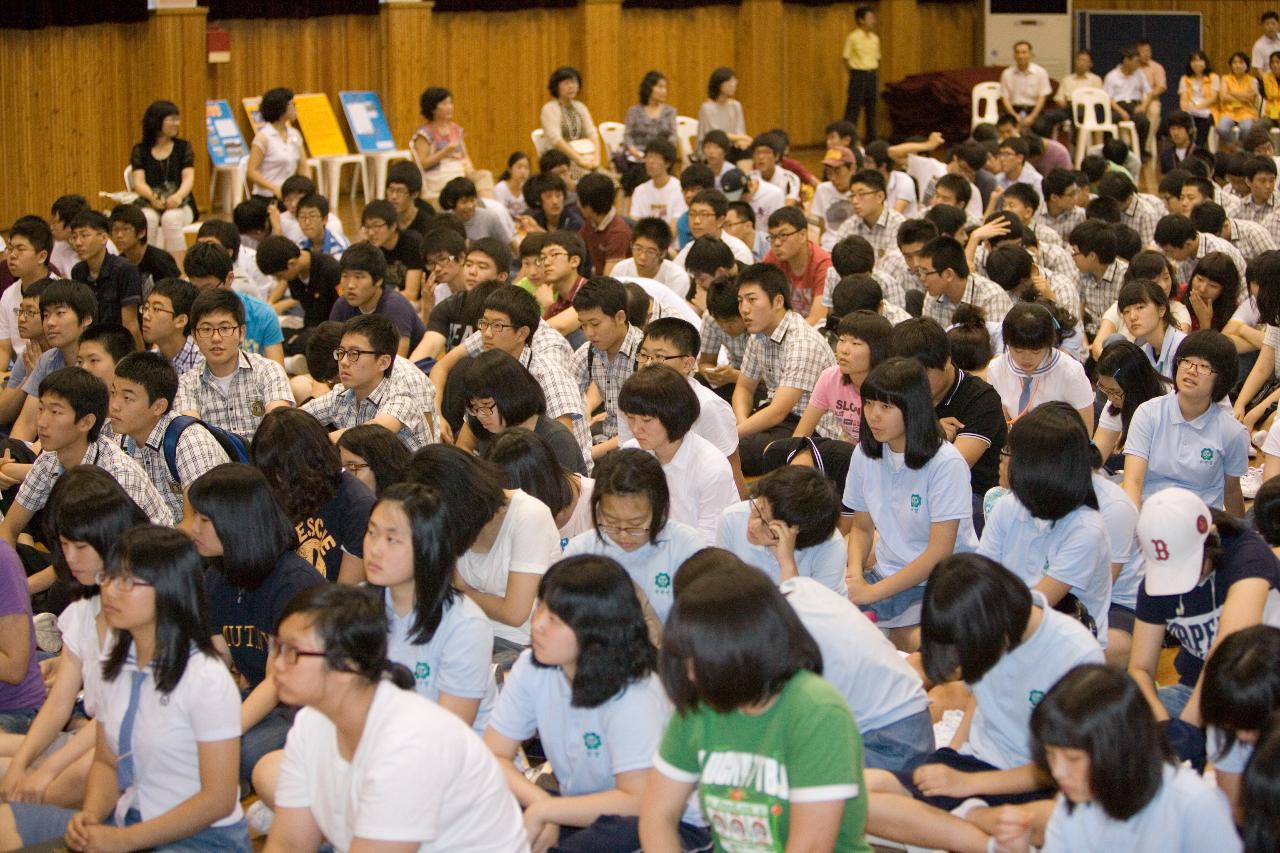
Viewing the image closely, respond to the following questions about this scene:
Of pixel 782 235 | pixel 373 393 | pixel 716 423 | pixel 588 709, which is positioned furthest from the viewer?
pixel 782 235

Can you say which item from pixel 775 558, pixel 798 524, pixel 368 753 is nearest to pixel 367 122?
pixel 775 558

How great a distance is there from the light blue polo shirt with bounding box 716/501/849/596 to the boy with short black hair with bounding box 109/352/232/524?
1544 mm

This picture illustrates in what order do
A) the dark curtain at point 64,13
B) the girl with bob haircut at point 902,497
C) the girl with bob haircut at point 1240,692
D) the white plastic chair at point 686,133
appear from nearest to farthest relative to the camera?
1. the girl with bob haircut at point 1240,692
2. the girl with bob haircut at point 902,497
3. the dark curtain at point 64,13
4. the white plastic chair at point 686,133

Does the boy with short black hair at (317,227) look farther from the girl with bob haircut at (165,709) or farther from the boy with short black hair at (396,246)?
the girl with bob haircut at (165,709)

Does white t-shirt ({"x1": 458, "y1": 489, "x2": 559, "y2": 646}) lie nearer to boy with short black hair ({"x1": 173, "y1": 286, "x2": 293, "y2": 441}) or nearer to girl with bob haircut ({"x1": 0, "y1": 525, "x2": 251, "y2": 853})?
girl with bob haircut ({"x1": 0, "y1": 525, "x2": 251, "y2": 853})

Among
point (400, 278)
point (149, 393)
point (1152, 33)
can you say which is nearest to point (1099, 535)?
point (149, 393)

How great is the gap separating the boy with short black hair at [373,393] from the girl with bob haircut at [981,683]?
2.36 m

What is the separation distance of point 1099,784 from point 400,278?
233 inches

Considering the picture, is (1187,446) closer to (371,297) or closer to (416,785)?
(416,785)

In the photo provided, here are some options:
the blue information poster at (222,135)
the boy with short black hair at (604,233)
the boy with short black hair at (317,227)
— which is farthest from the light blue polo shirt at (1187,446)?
the blue information poster at (222,135)

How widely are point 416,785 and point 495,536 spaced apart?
1341 millimetres

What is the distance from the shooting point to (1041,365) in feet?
17.0

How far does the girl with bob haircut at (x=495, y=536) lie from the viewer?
350 centimetres

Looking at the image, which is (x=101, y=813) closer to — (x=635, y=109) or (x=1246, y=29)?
(x=635, y=109)
